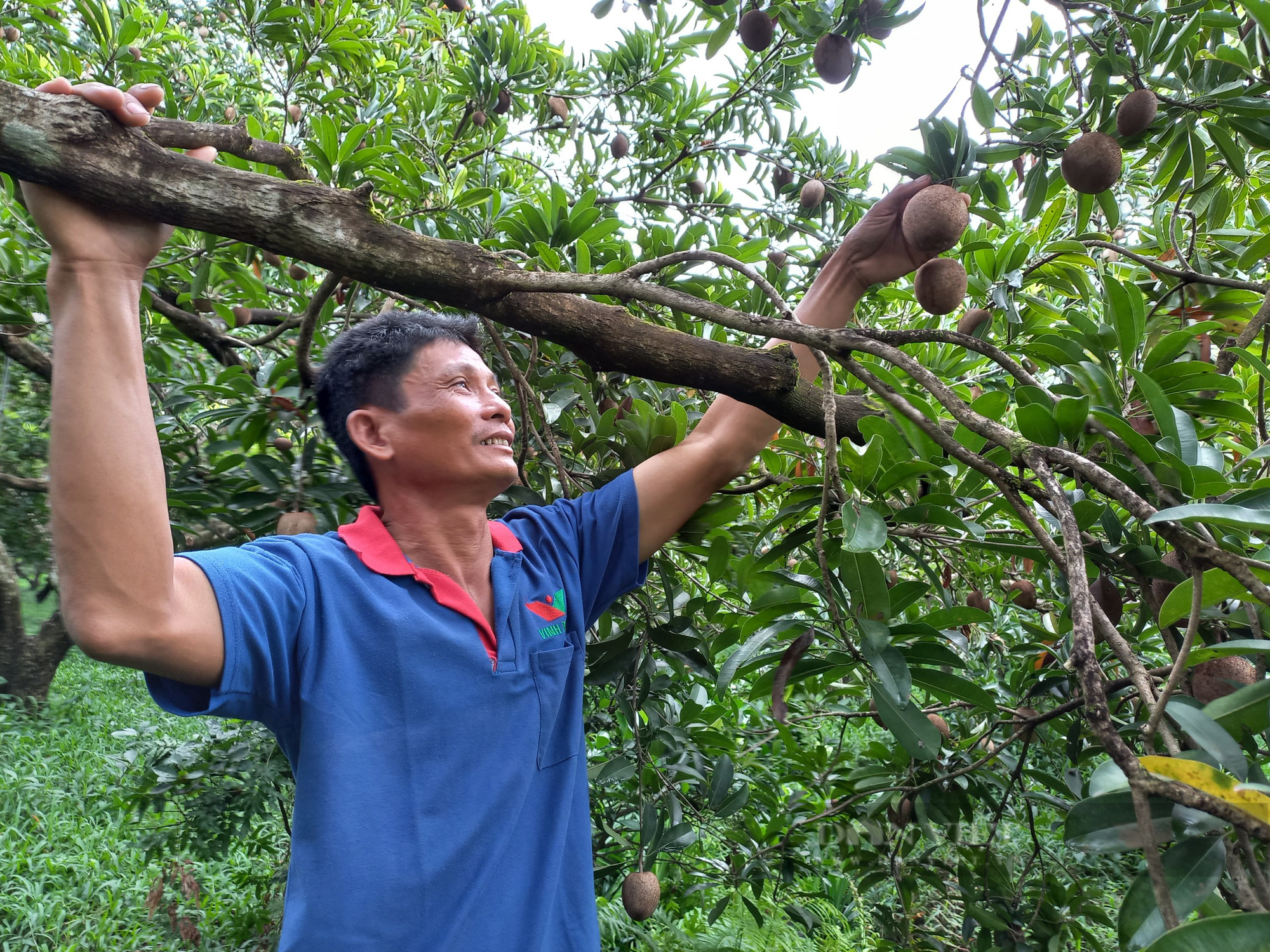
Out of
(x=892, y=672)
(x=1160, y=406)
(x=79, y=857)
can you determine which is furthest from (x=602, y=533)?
(x=79, y=857)

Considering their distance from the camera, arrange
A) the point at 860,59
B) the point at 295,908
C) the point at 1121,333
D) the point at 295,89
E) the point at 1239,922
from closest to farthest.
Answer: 1. the point at 1239,922
2. the point at 295,908
3. the point at 1121,333
4. the point at 860,59
5. the point at 295,89

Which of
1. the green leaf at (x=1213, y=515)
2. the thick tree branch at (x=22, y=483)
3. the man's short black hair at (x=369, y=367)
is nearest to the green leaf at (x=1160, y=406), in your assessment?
the green leaf at (x=1213, y=515)

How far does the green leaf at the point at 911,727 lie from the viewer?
124 centimetres

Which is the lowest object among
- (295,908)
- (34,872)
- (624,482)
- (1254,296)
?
(34,872)

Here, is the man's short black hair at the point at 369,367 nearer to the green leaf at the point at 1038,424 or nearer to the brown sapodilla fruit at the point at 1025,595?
the green leaf at the point at 1038,424

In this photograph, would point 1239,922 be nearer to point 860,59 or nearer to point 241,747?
point 860,59

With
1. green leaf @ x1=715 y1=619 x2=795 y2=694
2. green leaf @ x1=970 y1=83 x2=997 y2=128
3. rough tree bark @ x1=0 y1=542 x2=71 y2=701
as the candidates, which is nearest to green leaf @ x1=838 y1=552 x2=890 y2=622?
green leaf @ x1=715 y1=619 x2=795 y2=694

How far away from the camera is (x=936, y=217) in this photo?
4.48 ft

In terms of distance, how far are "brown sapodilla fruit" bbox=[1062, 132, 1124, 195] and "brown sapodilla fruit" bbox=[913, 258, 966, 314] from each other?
10.4 inches

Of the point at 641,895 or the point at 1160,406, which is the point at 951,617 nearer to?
the point at 1160,406

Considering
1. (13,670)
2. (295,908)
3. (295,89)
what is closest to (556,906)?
(295,908)

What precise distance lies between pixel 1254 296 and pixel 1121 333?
2.20 ft

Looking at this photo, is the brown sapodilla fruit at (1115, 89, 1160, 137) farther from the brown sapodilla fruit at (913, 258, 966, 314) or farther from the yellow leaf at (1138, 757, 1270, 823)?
the yellow leaf at (1138, 757, 1270, 823)

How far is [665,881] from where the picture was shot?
117 inches
